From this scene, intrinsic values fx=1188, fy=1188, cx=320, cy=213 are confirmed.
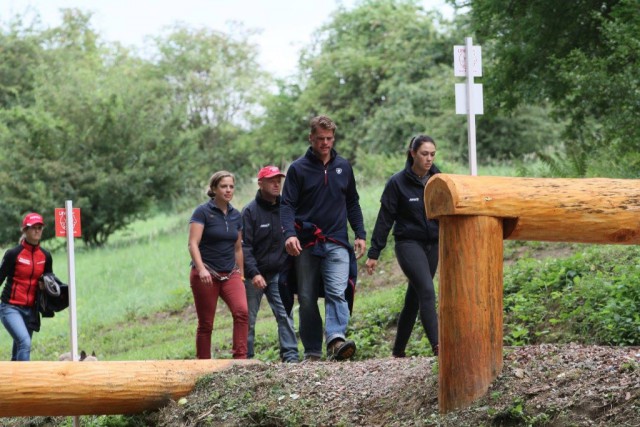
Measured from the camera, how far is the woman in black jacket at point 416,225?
899 cm

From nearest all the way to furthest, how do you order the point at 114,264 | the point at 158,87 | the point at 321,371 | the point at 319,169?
the point at 321,371
the point at 319,169
the point at 114,264
the point at 158,87

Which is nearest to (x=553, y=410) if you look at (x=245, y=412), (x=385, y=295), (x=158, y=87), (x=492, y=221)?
(x=492, y=221)

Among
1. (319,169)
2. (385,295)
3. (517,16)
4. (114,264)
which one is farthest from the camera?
(114,264)

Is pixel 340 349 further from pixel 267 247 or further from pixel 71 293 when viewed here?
pixel 71 293

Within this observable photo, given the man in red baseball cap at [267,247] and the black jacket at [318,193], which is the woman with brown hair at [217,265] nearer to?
the man in red baseball cap at [267,247]

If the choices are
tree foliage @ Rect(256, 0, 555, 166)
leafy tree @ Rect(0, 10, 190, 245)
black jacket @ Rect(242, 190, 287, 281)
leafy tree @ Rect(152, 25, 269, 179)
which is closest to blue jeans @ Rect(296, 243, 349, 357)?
black jacket @ Rect(242, 190, 287, 281)

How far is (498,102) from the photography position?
68.7ft

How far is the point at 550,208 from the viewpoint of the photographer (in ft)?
21.4

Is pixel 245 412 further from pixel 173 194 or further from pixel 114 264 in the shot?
pixel 173 194

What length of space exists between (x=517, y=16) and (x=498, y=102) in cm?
170

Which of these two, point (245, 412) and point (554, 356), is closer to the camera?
point (554, 356)

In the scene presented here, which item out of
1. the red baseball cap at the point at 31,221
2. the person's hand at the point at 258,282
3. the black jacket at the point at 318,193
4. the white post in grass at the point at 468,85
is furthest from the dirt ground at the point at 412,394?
the red baseball cap at the point at 31,221

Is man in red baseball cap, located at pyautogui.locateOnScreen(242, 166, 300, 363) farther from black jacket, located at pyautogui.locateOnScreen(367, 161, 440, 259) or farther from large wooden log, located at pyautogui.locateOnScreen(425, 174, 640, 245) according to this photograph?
large wooden log, located at pyautogui.locateOnScreen(425, 174, 640, 245)

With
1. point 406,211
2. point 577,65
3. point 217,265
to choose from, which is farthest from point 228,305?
point 577,65
